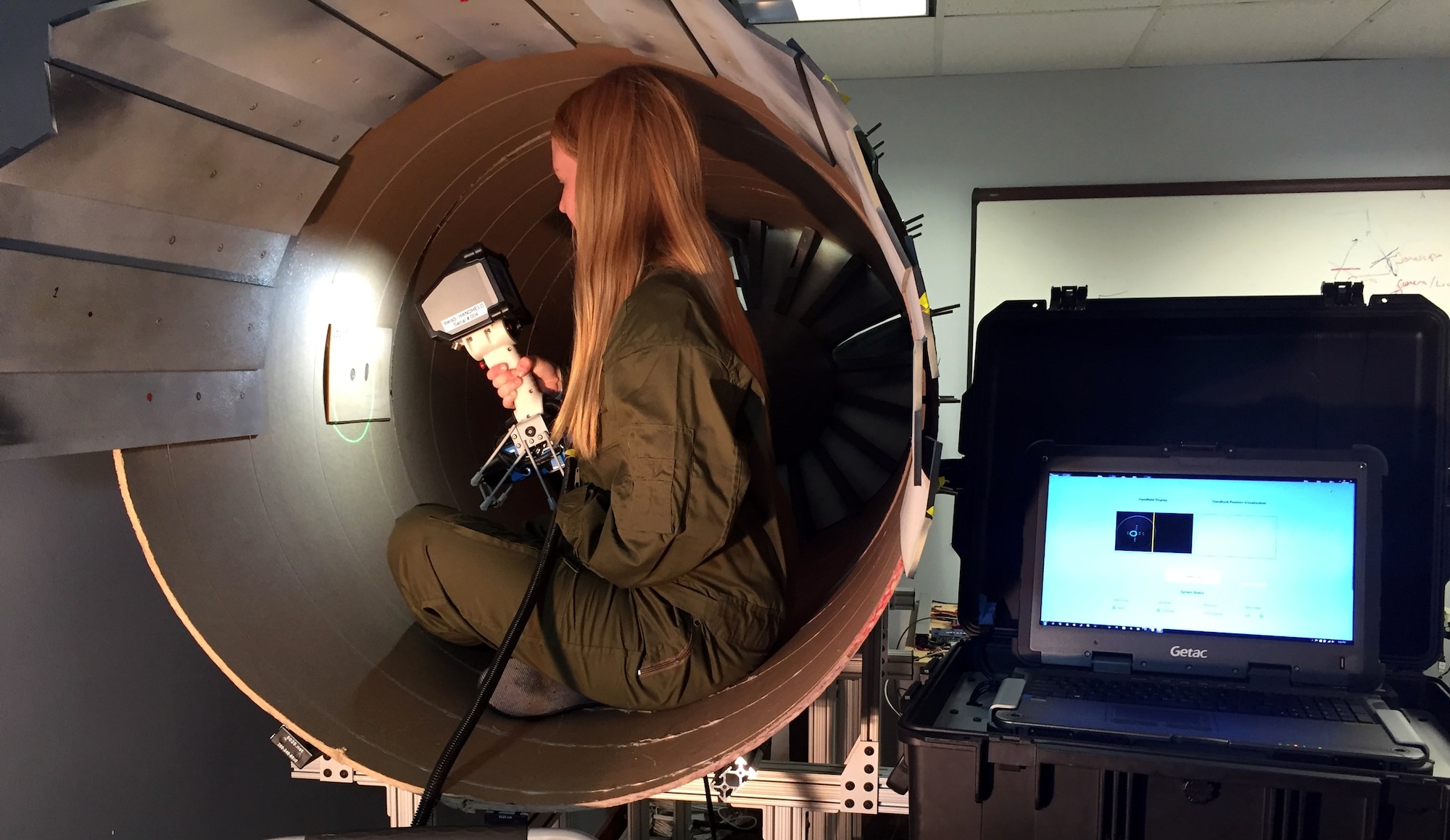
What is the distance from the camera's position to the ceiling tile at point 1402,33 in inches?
132

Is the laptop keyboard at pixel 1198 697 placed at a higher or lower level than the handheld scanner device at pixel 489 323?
lower

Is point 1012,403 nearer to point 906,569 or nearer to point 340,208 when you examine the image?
point 906,569

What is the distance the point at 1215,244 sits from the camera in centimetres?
399

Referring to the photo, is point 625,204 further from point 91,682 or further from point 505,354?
point 91,682

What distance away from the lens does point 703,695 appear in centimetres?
131

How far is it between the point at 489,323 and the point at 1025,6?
9.14ft

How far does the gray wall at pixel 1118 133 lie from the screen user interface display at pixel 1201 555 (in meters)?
2.60

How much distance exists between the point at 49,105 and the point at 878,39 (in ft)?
11.1

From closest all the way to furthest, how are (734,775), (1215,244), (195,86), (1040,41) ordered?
(195,86) → (734,775) → (1040,41) → (1215,244)

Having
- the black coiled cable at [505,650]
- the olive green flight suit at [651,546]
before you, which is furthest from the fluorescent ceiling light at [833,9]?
the black coiled cable at [505,650]

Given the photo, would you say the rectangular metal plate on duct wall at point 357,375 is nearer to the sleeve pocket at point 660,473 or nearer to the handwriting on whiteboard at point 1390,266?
the sleeve pocket at point 660,473

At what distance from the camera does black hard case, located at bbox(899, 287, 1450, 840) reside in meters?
1.00

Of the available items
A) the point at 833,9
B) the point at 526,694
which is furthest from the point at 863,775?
the point at 833,9

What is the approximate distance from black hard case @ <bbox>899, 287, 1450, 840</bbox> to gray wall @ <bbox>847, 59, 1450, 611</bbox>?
242cm
